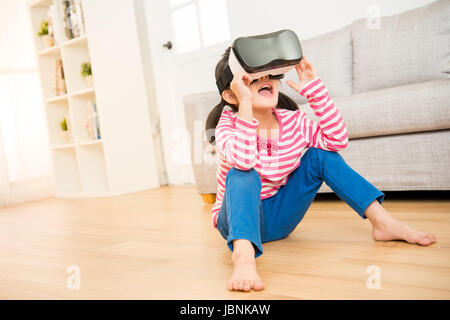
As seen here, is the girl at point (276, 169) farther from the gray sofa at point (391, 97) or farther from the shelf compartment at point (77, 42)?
the shelf compartment at point (77, 42)

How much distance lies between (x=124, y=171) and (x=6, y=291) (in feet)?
6.28

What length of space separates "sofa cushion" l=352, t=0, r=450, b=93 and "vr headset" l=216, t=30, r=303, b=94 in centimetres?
107

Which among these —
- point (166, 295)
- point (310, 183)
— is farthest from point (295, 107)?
point (166, 295)

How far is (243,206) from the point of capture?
897mm

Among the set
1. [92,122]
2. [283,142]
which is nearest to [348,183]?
[283,142]

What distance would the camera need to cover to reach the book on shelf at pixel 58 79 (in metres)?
3.12

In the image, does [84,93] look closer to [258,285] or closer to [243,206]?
[243,206]

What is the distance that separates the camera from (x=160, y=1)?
9.88ft

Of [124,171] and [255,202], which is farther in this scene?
[124,171]

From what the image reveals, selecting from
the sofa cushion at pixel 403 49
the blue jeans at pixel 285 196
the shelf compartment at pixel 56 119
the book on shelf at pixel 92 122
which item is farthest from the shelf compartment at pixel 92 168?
the blue jeans at pixel 285 196

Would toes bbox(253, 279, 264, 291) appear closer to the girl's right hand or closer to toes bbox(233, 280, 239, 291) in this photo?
toes bbox(233, 280, 239, 291)

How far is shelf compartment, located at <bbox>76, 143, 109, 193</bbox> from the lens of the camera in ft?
9.89

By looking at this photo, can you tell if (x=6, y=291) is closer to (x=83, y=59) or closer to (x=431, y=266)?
(x=431, y=266)

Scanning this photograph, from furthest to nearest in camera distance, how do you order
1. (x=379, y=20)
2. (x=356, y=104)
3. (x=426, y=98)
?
(x=379, y=20)
(x=356, y=104)
(x=426, y=98)
